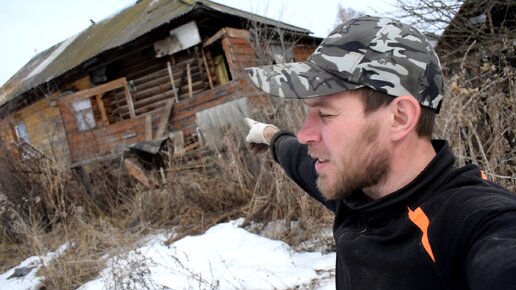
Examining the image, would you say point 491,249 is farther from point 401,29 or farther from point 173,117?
point 173,117

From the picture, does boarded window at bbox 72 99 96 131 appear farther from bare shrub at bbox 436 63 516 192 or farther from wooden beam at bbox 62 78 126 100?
bare shrub at bbox 436 63 516 192

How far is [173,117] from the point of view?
39.1 ft

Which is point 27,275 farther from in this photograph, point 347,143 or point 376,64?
point 376,64

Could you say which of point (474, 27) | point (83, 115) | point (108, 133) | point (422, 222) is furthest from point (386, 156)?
point (83, 115)

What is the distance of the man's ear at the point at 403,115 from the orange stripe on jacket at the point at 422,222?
0.79ft

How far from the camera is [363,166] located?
121cm

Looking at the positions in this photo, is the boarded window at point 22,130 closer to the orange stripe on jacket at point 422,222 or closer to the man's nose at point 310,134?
the man's nose at point 310,134

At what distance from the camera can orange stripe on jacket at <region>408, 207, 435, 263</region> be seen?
970mm

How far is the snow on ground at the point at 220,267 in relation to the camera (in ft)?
10.2

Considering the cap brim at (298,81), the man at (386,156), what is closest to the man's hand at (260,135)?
the cap brim at (298,81)

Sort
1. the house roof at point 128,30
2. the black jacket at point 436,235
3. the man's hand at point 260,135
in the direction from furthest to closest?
1. the house roof at point 128,30
2. the man's hand at point 260,135
3. the black jacket at point 436,235

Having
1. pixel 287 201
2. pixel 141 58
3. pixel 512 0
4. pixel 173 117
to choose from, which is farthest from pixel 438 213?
pixel 141 58

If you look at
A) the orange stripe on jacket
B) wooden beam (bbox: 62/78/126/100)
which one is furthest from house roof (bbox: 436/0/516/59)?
wooden beam (bbox: 62/78/126/100)

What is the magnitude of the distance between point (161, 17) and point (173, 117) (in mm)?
3324
